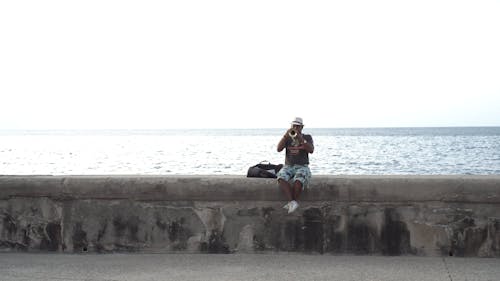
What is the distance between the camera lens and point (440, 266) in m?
5.56

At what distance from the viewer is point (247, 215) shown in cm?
629

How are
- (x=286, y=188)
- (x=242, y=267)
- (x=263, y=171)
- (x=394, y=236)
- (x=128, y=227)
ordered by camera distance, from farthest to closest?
(x=263, y=171) < (x=128, y=227) < (x=286, y=188) < (x=394, y=236) < (x=242, y=267)

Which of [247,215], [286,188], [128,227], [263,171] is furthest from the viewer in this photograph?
[263,171]

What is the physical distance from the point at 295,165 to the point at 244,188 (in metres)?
0.60

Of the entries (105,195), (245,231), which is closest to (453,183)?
(245,231)

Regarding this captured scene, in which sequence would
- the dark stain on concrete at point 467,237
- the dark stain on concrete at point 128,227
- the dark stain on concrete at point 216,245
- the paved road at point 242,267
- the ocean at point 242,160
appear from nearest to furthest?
the paved road at point 242,267 < the dark stain on concrete at point 467,237 < the dark stain on concrete at point 216,245 < the dark stain on concrete at point 128,227 < the ocean at point 242,160

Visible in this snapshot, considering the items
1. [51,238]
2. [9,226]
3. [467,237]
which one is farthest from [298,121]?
[9,226]

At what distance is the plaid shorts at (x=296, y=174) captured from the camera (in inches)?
241

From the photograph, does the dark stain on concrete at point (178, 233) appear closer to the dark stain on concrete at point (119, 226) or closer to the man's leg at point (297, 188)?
the dark stain on concrete at point (119, 226)

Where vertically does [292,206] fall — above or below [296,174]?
below

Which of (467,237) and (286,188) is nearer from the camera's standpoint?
(467,237)

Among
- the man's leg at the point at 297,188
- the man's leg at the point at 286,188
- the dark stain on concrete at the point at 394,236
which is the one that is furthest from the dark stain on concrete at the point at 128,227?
the dark stain on concrete at the point at 394,236

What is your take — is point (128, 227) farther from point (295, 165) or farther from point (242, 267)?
point (295, 165)

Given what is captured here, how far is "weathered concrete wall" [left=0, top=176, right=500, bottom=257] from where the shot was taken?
596 cm
